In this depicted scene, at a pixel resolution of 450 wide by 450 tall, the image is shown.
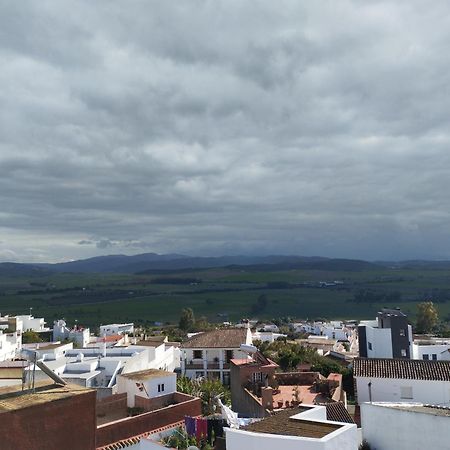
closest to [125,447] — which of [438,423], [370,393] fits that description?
[438,423]

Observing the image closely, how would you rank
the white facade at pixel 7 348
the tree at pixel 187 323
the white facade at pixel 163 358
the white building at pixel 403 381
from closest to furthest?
1. the white building at pixel 403 381
2. the white facade at pixel 163 358
3. the white facade at pixel 7 348
4. the tree at pixel 187 323

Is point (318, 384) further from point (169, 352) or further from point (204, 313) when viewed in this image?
point (204, 313)

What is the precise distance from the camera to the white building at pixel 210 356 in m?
46.1

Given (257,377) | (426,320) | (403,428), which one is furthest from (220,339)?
(426,320)

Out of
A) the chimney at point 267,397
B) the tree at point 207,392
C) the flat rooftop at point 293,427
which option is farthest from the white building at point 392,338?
the flat rooftop at point 293,427

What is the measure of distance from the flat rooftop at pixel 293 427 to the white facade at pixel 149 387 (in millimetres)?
14326

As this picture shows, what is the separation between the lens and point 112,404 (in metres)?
28.0

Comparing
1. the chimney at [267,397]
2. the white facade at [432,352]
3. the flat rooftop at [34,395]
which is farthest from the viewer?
the white facade at [432,352]

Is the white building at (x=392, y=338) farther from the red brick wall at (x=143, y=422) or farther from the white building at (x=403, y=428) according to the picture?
the white building at (x=403, y=428)

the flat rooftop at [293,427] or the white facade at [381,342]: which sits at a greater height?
the flat rooftop at [293,427]

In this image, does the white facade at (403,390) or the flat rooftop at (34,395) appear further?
the white facade at (403,390)

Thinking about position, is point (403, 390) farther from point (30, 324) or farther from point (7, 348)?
point (30, 324)

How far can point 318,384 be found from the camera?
108ft

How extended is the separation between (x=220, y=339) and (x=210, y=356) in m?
2.09
